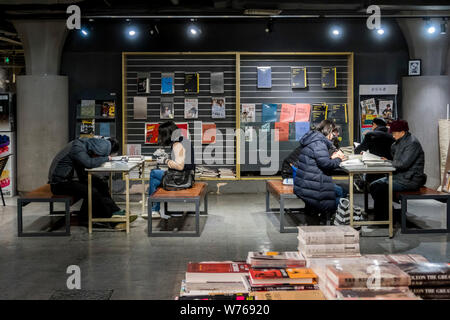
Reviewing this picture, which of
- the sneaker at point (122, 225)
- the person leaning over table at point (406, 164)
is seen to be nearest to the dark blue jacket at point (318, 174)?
the person leaning over table at point (406, 164)

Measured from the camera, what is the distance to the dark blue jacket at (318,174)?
19.5ft

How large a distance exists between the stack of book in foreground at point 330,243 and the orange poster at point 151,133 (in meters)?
6.71

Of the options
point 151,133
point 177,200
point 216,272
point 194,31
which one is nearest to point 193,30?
point 194,31

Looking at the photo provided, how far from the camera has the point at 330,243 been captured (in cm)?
308

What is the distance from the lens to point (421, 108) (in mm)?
9133

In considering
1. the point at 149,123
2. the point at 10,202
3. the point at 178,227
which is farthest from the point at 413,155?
the point at 10,202

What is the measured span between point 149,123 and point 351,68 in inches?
160

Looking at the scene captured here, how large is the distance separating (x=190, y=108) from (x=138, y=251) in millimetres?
4570

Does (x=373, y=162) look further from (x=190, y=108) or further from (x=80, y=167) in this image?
(x=190, y=108)

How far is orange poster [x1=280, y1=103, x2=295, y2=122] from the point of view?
9.55m

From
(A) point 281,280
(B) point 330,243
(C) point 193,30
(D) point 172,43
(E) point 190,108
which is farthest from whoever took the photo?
(D) point 172,43

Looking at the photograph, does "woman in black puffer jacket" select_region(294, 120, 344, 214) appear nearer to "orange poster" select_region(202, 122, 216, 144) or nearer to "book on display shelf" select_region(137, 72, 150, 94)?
"orange poster" select_region(202, 122, 216, 144)
